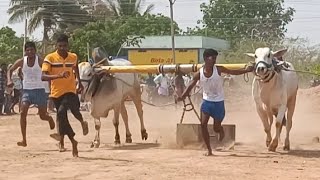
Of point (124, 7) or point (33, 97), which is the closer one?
point (33, 97)

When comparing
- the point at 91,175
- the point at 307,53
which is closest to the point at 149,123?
the point at 91,175

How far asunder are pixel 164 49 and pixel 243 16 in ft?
92.9

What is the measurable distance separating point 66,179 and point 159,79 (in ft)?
66.3

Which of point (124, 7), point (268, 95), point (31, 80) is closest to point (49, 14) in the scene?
point (124, 7)

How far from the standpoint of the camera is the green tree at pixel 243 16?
2995 inches

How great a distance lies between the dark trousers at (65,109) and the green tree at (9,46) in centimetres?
3273

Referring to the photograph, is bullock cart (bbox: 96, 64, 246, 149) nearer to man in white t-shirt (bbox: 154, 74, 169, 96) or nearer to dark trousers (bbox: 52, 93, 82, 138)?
dark trousers (bbox: 52, 93, 82, 138)

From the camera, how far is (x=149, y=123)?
19156 mm

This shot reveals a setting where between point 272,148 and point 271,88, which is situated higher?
point 271,88

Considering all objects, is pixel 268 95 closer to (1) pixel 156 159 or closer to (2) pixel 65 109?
(1) pixel 156 159

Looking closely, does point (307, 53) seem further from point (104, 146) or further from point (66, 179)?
point (66, 179)

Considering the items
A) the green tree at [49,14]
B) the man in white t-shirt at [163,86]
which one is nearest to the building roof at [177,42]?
the green tree at [49,14]

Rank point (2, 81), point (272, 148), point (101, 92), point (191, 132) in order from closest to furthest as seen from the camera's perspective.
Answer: point (272, 148) < point (191, 132) < point (101, 92) < point (2, 81)

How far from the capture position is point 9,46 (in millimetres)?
47500
